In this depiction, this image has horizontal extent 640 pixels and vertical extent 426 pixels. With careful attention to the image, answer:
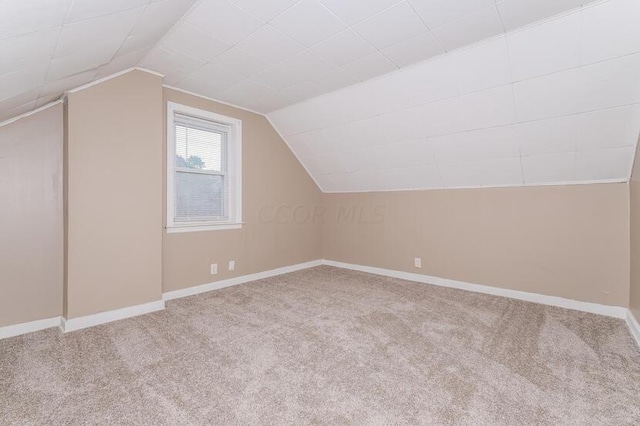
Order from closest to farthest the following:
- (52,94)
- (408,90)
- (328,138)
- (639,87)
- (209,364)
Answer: (209,364) → (639,87) → (52,94) → (408,90) → (328,138)

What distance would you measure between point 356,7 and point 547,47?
1.35 metres

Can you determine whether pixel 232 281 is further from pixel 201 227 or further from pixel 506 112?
pixel 506 112

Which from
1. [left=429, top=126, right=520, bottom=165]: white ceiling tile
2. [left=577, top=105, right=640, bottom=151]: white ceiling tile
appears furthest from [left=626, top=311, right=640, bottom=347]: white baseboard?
[left=429, top=126, right=520, bottom=165]: white ceiling tile

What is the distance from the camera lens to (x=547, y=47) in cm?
207

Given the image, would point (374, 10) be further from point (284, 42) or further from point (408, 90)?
point (408, 90)

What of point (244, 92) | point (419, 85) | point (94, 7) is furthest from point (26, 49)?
point (419, 85)

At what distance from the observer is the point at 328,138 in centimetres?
390

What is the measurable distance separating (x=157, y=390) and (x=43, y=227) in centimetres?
183

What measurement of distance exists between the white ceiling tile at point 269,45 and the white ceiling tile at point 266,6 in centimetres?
16

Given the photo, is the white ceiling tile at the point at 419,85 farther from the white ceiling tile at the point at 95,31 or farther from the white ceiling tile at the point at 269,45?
the white ceiling tile at the point at 95,31

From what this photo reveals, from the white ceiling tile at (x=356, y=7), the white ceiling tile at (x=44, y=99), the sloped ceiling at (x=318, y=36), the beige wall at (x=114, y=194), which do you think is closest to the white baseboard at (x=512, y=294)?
the sloped ceiling at (x=318, y=36)

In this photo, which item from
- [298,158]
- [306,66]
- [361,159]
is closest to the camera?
[306,66]

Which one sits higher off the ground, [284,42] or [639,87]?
[284,42]

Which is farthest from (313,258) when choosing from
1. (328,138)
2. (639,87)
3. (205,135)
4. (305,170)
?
(639,87)
